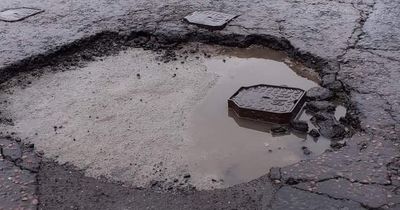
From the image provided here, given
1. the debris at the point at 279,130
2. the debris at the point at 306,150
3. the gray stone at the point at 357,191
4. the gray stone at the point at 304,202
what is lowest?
the debris at the point at 279,130

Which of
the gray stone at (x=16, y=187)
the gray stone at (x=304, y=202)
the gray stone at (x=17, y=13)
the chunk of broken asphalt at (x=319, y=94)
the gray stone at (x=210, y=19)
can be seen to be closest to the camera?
the gray stone at (x=304, y=202)

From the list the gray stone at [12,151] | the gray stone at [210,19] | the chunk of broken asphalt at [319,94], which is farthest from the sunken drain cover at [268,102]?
the gray stone at [12,151]

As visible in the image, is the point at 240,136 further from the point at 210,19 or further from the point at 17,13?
the point at 17,13

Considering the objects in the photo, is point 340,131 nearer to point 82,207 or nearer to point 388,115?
point 388,115

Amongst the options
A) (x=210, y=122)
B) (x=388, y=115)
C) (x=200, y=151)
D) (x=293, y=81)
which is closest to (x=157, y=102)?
(x=210, y=122)

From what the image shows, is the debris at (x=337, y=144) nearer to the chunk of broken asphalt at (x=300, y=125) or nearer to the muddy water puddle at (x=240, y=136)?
the muddy water puddle at (x=240, y=136)

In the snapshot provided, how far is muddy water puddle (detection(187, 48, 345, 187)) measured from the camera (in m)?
3.19

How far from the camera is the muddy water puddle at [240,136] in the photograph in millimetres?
3188

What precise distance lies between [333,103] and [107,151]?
1839mm

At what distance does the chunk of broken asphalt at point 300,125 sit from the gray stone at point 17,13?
3.78m

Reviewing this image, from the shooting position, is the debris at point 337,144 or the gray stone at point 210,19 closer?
the debris at point 337,144

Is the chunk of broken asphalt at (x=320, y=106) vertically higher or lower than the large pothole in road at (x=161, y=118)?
higher

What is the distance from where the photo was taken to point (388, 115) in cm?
344

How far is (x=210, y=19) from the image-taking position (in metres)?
5.23
